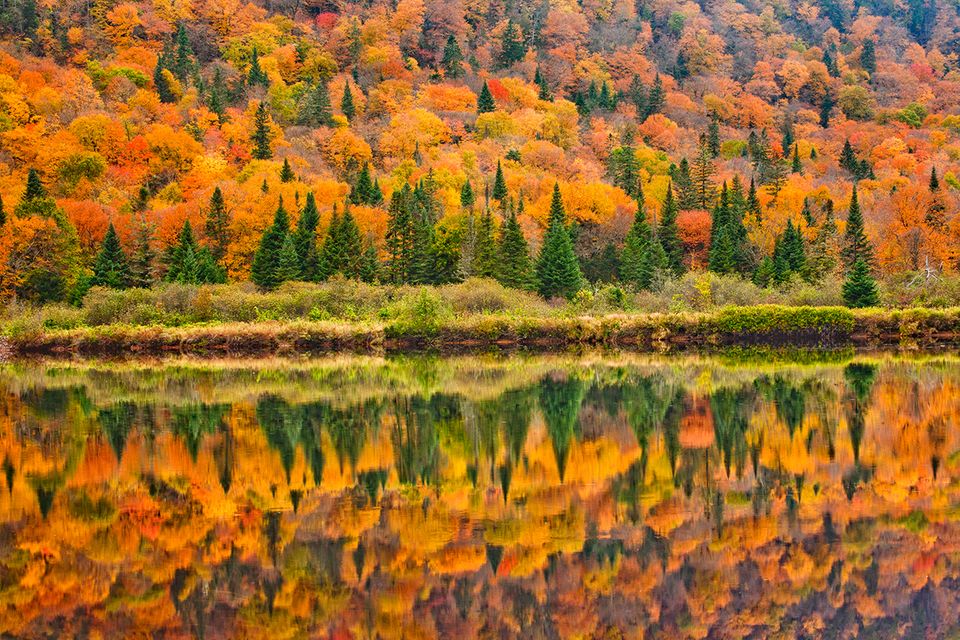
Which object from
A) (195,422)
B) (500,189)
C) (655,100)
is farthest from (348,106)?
(195,422)

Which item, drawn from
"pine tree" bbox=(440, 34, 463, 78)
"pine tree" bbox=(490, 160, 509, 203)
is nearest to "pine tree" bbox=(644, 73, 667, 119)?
"pine tree" bbox=(440, 34, 463, 78)

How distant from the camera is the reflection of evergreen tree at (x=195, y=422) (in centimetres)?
1873

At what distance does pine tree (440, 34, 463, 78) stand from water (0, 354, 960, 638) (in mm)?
135956

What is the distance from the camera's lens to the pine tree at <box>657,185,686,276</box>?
265 feet

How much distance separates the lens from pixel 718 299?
5456 cm

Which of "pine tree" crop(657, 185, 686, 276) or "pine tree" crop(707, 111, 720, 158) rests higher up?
"pine tree" crop(707, 111, 720, 158)

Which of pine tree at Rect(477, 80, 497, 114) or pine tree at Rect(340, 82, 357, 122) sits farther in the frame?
pine tree at Rect(477, 80, 497, 114)

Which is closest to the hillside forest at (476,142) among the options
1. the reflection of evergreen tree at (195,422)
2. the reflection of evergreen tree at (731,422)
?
the reflection of evergreen tree at (731,422)

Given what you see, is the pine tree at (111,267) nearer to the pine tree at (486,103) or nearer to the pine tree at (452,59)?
the pine tree at (486,103)

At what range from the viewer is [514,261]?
69.7m

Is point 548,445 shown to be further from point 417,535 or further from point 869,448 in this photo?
point 417,535

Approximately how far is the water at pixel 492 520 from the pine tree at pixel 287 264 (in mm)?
42110

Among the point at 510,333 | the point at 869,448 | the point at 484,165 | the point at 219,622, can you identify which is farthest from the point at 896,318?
the point at 484,165

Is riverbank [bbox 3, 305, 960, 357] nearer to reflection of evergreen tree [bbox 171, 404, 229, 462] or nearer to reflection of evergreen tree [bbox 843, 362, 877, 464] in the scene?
reflection of evergreen tree [bbox 843, 362, 877, 464]
